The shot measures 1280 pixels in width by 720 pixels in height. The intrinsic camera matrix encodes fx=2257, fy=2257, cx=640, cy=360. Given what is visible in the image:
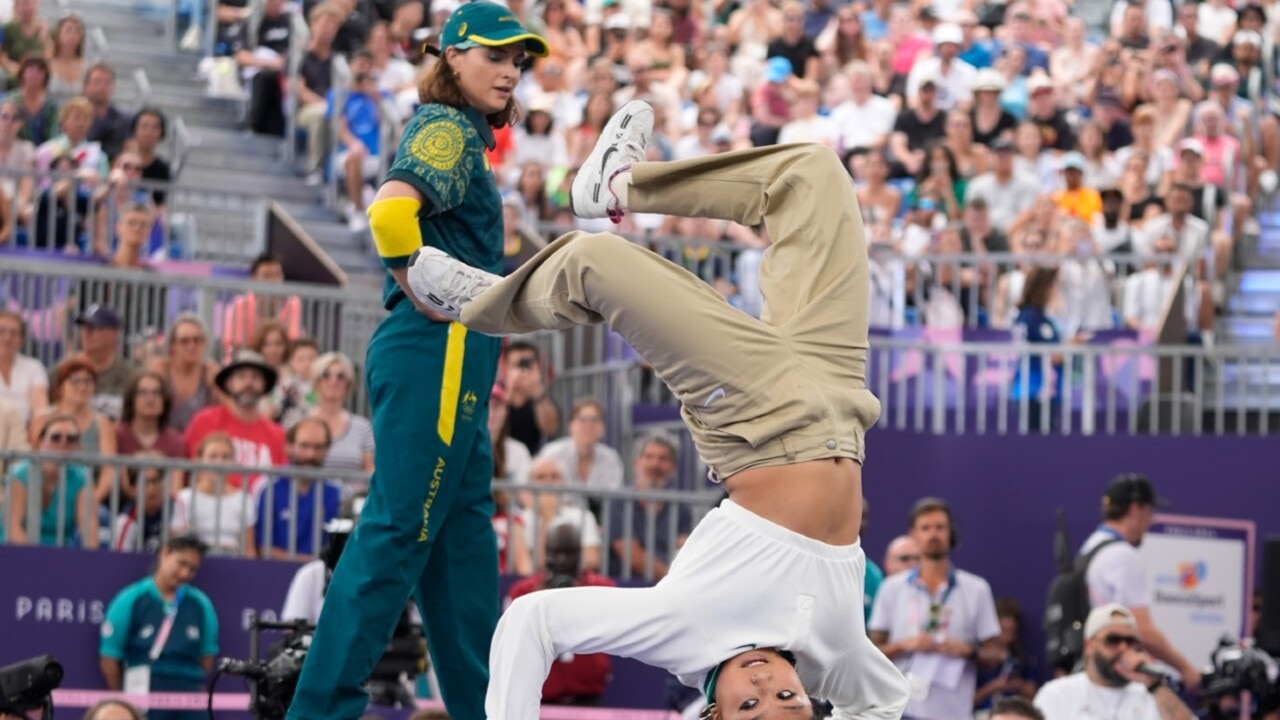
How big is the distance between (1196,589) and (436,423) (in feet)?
22.3

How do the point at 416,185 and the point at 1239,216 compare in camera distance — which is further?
the point at 1239,216

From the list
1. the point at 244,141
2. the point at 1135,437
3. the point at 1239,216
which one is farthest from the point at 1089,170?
the point at 244,141

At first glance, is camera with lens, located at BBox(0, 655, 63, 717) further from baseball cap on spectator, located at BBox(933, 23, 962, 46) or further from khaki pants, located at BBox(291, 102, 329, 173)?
baseball cap on spectator, located at BBox(933, 23, 962, 46)

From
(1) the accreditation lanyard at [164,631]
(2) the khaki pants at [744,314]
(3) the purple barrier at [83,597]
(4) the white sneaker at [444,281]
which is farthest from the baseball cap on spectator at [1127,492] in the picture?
(4) the white sneaker at [444,281]

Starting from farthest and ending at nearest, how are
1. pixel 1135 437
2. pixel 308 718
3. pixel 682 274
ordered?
pixel 1135 437 < pixel 308 718 < pixel 682 274

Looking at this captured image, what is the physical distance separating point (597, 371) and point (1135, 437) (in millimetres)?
3072

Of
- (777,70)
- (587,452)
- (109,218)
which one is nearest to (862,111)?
(777,70)

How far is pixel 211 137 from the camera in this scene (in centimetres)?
1664

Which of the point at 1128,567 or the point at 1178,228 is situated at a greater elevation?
the point at 1178,228

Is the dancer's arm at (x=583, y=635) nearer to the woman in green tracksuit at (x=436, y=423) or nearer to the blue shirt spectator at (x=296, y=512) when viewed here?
the woman in green tracksuit at (x=436, y=423)

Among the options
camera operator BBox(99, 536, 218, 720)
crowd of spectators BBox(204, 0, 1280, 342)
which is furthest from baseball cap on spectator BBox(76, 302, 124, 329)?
crowd of spectators BBox(204, 0, 1280, 342)

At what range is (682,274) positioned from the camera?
17.9ft

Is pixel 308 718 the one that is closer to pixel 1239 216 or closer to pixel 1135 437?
pixel 1135 437

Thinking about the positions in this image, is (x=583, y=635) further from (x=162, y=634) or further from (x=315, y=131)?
(x=315, y=131)
